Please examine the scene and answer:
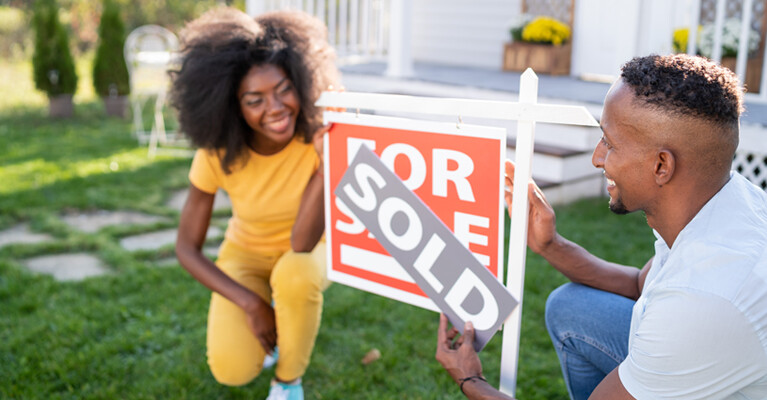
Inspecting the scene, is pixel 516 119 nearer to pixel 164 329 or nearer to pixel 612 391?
pixel 612 391

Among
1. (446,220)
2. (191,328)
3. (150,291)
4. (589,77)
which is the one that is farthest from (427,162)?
(589,77)

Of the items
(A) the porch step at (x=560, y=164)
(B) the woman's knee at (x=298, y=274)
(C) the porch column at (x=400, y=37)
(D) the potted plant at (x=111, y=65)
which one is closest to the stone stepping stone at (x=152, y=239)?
(B) the woman's knee at (x=298, y=274)

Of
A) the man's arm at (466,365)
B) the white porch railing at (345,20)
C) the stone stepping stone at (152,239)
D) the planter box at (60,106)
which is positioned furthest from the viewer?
the planter box at (60,106)

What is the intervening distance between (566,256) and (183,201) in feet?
12.0

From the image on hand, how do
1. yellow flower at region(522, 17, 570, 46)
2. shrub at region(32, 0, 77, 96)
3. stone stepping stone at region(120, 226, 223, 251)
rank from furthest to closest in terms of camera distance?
shrub at region(32, 0, 77, 96)
yellow flower at region(522, 17, 570, 46)
stone stepping stone at region(120, 226, 223, 251)

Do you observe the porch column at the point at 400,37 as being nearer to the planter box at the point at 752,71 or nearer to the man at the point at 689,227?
the planter box at the point at 752,71

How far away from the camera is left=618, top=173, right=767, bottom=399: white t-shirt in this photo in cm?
121

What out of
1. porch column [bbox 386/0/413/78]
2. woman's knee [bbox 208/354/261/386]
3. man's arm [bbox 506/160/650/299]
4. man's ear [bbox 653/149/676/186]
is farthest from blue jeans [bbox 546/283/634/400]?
porch column [bbox 386/0/413/78]

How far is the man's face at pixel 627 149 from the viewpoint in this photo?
1.33 metres

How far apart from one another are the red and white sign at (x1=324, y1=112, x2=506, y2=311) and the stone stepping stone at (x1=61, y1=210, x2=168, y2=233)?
287 centimetres

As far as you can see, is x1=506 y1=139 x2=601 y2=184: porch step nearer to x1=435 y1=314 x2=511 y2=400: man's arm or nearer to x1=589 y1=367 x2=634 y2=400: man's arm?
x1=435 y1=314 x2=511 y2=400: man's arm

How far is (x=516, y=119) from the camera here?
156 centimetres

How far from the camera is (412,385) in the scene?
258 centimetres

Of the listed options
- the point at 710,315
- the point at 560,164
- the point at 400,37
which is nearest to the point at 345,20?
the point at 400,37
